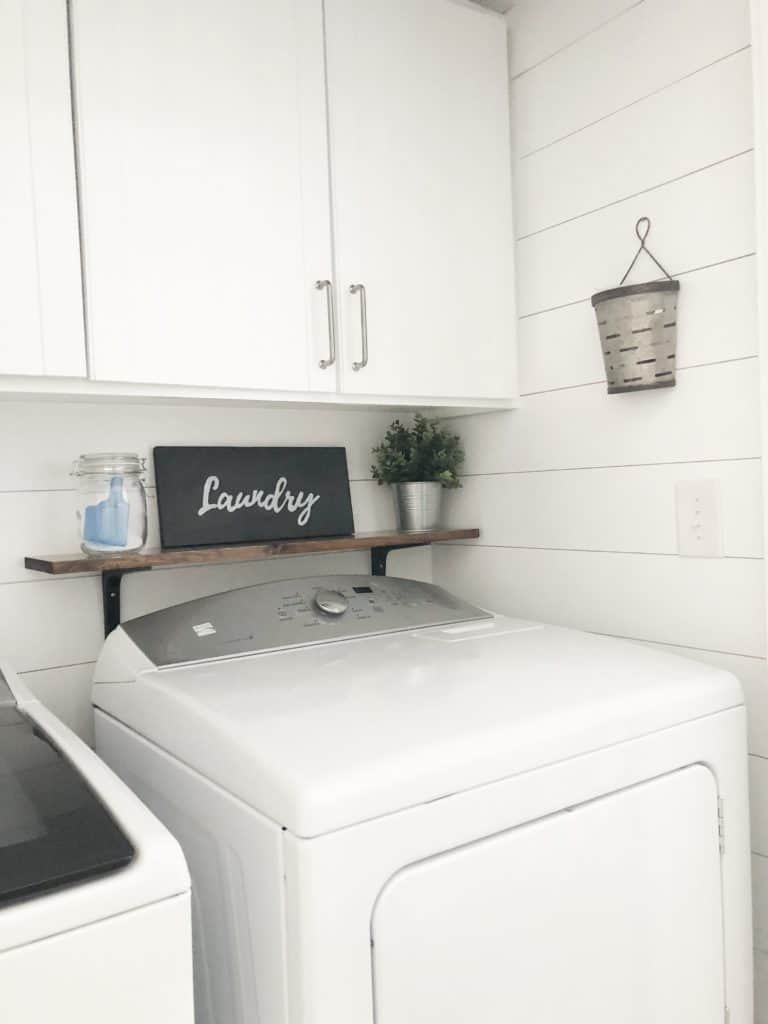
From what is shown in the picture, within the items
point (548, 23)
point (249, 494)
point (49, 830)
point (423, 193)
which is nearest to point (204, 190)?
point (423, 193)

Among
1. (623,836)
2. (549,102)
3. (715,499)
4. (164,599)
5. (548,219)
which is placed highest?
(549,102)

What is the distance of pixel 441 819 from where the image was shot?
3.11ft

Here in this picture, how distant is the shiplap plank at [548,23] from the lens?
1611mm

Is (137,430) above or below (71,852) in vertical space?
above

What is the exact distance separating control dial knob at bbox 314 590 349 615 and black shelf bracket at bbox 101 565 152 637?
35cm

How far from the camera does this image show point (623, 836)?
111 cm

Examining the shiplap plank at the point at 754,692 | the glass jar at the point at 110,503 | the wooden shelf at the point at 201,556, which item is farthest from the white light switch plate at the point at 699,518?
the glass jar at the point at 110,503

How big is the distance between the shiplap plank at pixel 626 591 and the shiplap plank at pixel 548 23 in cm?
105

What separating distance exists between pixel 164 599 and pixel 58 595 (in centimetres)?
21

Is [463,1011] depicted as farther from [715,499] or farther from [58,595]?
[58,595]

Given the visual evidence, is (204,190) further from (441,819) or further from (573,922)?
(573,922)

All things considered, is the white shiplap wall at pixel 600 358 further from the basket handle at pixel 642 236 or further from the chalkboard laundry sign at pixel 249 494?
→ the chalkboard laundry sign at pixel 249 494

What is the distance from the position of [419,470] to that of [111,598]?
0.74 meters

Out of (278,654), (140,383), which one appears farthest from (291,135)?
(278,654)
